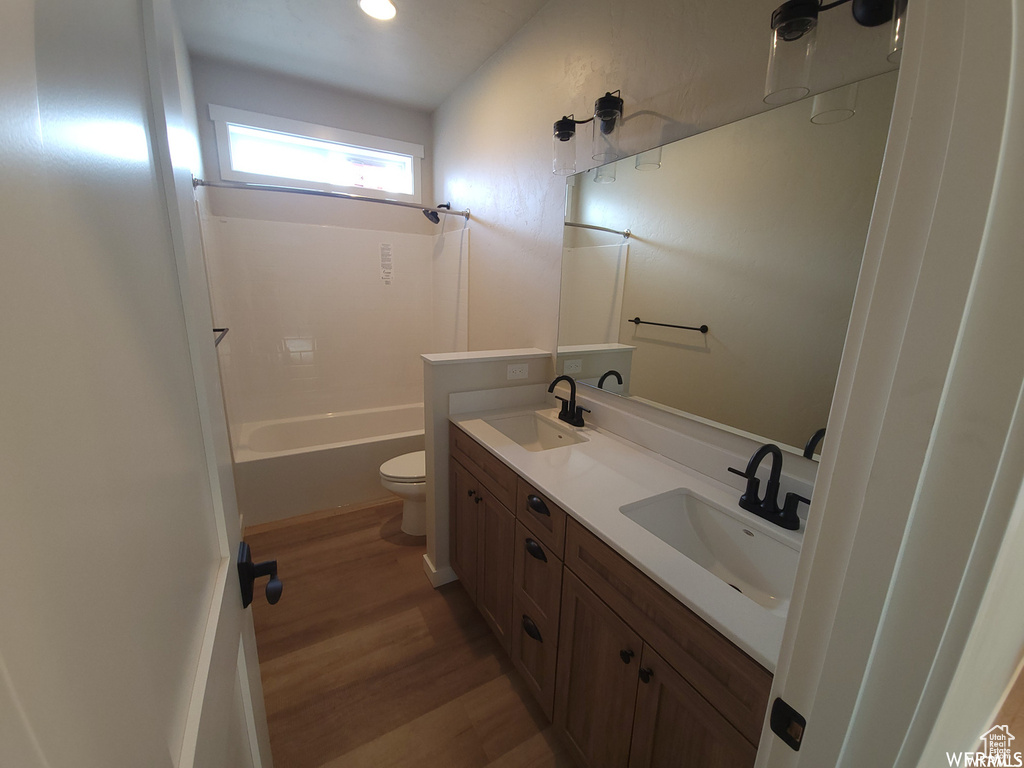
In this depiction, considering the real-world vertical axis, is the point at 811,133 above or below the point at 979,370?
above

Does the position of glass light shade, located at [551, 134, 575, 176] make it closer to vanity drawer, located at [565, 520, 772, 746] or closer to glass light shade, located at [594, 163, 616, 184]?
glass light shade, located at [594, 163, 616, 184]

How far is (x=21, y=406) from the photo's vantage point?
0.20 m

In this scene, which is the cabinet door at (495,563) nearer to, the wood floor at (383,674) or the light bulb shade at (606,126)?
the wood floor at (383,674)

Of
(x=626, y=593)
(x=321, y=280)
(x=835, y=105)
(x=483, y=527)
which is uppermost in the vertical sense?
(x=835, y=105)

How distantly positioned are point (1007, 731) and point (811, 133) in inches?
49.1

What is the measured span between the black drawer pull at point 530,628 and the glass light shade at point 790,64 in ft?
5.61

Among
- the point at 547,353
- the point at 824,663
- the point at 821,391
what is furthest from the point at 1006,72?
the point at 547,353

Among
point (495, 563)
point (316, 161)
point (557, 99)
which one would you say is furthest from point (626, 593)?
point (316, 161)

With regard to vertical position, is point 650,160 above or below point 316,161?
below

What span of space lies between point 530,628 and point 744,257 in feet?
4.56

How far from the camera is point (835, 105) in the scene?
0.98 meters

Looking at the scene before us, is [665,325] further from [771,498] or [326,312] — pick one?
[326,312]

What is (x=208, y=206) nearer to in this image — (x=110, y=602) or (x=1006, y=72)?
(x=110, y=602)

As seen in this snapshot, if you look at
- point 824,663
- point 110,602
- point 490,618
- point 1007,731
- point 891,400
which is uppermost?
point 891,400
